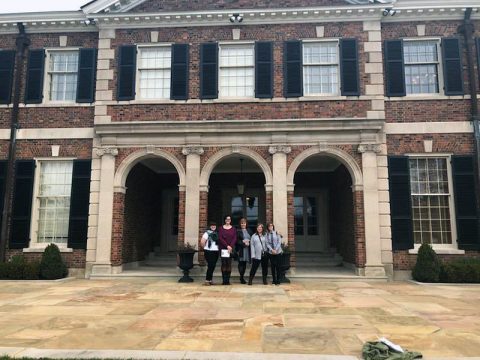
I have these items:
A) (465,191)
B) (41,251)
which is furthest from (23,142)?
(465,191)

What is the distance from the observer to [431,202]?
40.7ft

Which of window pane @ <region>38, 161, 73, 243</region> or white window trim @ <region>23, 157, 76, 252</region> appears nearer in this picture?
white window trim @ <region>23, 157, 76, 252</region>

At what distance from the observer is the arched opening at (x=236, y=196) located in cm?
1644

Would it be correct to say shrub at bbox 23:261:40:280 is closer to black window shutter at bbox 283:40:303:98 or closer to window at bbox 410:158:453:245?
black window shutter at bbox 283:40:303:98

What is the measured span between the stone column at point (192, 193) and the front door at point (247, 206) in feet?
13.3

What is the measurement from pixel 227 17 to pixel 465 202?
963 centimetres

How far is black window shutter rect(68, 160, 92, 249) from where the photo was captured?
41.5ft

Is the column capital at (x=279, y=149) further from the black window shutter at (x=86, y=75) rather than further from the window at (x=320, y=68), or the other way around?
the black window shutter at (x=86, y=75)

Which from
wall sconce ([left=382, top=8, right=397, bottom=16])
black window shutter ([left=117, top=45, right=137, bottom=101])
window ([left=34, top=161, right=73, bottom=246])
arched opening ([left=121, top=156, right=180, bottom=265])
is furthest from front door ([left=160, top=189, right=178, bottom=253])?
wall sconce ([left=382, top=8, right=397, bottom=16])

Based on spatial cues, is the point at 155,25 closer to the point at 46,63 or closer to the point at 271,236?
the point at 46,63

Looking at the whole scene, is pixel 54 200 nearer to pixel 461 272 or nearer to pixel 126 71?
pixel 126 71

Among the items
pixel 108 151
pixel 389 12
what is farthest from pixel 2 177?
pixel 389 12

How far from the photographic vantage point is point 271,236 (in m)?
10.9

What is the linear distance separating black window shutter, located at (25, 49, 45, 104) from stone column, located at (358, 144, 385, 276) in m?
10.9
